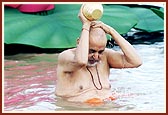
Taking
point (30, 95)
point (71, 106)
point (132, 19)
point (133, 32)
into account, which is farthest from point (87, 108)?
point (133, 32)

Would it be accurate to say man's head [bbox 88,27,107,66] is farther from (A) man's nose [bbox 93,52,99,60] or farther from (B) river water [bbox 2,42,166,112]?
(B) river water [bbox 2,42,166,112]

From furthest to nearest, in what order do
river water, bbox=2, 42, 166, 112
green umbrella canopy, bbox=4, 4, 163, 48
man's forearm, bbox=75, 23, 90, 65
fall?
1. green umbrella canopy, bbox=4, 4, 163, 48
2. river water, bbox=2, 42, 166, 112
3. man's forearm, bbox=75, 23, 90, 65

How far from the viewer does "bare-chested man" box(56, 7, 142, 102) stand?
367cm

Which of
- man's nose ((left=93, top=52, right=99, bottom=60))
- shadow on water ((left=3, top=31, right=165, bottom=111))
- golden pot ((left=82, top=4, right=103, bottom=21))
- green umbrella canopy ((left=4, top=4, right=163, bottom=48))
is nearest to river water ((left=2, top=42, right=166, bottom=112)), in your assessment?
shadow on water ((left=3, top=31, right=165, bottom=111))

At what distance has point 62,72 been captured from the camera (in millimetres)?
3777

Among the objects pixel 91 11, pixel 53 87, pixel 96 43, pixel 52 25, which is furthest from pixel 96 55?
pixel 52 25

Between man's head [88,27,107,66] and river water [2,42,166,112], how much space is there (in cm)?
30

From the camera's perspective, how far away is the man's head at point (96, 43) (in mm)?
3643

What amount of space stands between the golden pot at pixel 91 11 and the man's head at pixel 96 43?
0.25 feet

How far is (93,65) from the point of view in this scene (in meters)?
3.75

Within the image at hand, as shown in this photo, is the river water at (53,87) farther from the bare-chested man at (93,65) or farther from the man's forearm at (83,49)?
the man's forearm at (83,49)

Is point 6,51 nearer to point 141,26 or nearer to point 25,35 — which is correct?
point 25,35

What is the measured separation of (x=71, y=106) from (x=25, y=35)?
178 cm

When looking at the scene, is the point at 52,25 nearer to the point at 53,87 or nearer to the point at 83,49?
the point at 53,87
